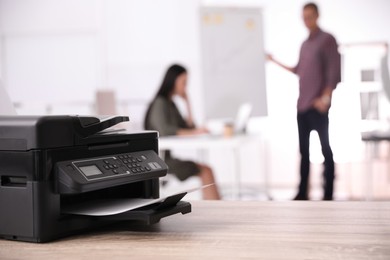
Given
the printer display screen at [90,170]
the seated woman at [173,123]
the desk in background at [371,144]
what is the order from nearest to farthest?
the printer display screen at [90,170], the seated woman at [173,123], the desk in background at [371,144]

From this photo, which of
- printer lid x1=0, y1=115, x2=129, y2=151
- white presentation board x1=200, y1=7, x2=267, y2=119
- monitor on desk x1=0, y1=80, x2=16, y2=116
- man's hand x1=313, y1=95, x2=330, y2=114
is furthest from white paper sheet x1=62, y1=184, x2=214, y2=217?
white presentation board x1=200, y1=7, x2=267, y2=119

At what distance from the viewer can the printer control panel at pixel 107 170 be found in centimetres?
94

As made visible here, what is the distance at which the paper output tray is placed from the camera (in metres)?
0.98

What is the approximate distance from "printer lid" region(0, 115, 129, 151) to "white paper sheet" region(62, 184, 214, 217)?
0.11m

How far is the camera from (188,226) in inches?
41.0

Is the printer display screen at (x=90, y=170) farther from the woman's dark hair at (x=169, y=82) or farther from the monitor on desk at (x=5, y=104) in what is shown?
the woman's dark hair at (x=169, y=82)

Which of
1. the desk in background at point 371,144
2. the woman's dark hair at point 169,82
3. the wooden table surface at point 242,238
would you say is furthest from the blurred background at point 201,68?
the wooden table surface at point 242,238

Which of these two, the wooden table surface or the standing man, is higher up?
the standing man

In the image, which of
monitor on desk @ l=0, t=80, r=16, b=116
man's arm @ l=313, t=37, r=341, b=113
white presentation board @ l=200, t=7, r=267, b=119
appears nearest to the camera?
monitor on desk @ l=0, t=80, r=16, b=116

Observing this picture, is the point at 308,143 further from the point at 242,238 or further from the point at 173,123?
the point at 242,238

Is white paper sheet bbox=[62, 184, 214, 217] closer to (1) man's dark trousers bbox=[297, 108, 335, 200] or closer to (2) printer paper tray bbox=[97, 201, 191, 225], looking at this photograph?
(2) printer paper tray bbox=[97, 201, 191, 225]

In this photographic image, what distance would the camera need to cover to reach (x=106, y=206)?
1053 millimetres

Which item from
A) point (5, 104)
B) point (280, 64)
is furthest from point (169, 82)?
point (5, 104)

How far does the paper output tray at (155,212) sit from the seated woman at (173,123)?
3.81 m
